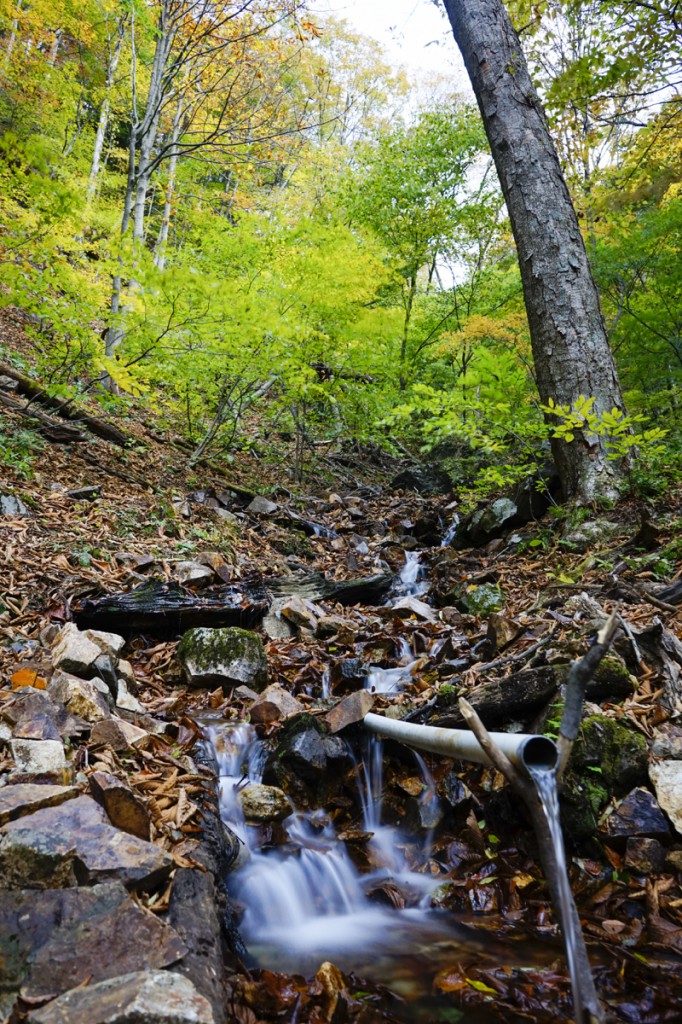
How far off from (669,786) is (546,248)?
191 inches

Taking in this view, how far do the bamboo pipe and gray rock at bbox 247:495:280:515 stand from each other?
560cm

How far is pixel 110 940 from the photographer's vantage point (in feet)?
5.17

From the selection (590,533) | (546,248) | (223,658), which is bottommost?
(223,658)

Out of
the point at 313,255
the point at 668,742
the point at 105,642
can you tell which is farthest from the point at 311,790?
the point at 313,255

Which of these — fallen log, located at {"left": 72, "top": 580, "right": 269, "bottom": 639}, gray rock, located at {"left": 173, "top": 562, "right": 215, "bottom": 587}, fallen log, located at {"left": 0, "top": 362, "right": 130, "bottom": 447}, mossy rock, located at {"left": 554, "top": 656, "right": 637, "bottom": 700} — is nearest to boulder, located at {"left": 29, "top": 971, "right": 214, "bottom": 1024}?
mossy rock, located at {"left": 554, "top": 656, "right": 637, "bottom": 700}

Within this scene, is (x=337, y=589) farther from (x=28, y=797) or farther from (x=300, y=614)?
(x=28, y=797)

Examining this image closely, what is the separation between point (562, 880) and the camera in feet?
5.49

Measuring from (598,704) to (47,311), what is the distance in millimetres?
5682

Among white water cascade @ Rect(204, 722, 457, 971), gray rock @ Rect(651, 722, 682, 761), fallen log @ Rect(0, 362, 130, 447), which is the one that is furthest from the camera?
fallen log @ Rect(0, 362, 130, 447)

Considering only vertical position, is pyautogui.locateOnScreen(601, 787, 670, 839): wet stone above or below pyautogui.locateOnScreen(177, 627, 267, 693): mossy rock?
below

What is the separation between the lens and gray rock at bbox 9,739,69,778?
2.17 m

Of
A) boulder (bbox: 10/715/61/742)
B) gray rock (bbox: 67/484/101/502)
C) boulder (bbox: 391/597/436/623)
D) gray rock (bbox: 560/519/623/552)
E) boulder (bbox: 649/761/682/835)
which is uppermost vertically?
gray rock (bbox: 67/484/101/502)

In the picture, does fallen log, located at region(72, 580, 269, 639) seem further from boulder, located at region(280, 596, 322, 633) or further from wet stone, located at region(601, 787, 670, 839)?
wet stone, located at region(601, 787, 670, 839)

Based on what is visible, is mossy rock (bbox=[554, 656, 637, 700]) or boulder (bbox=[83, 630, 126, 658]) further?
boulder (bbox=[83, 630, 126, 658])
